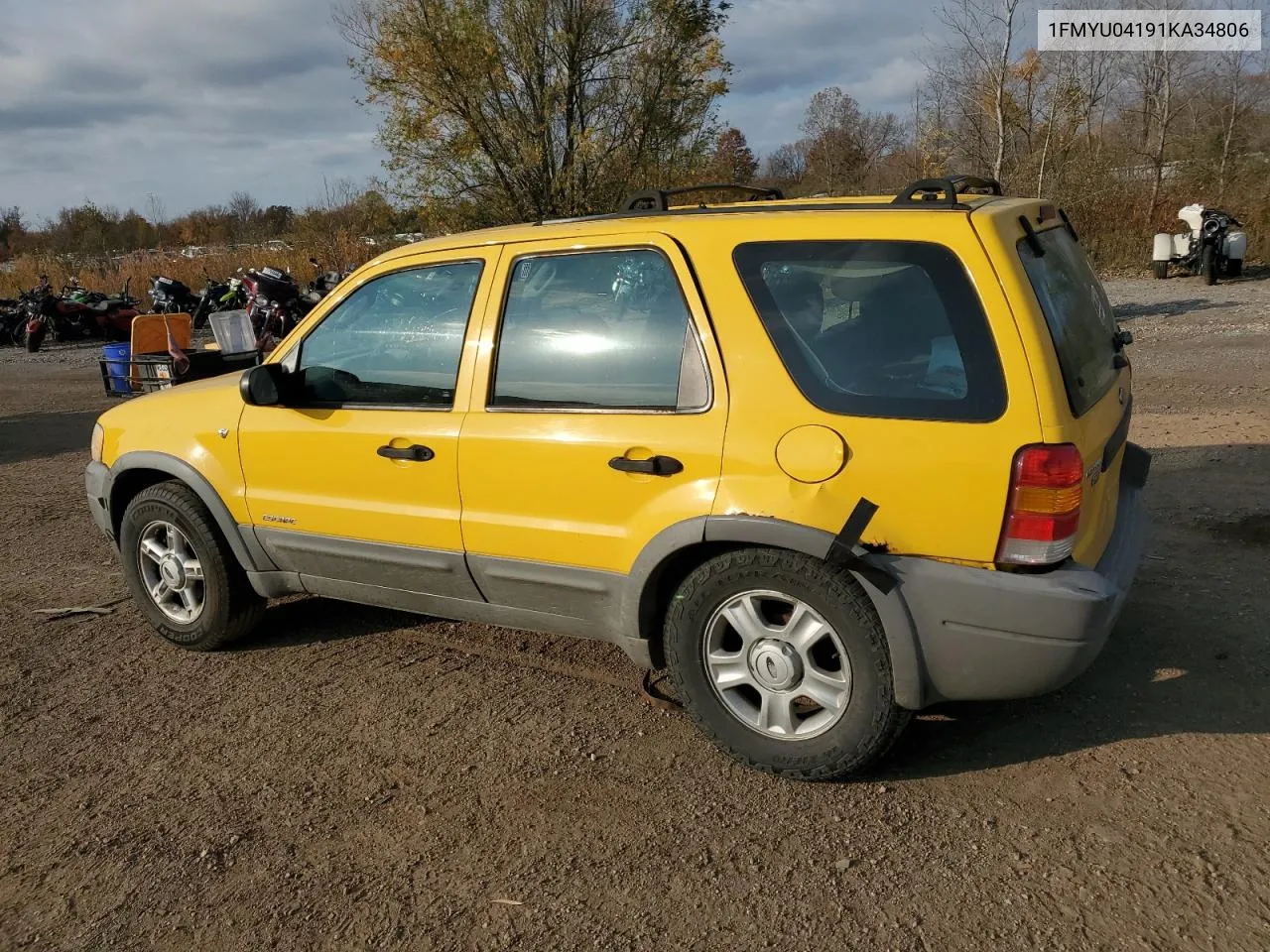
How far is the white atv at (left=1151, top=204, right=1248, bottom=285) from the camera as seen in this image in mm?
19047

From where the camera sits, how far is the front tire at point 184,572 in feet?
14.3

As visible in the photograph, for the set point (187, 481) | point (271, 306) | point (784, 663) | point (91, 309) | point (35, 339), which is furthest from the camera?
point (91, 309)

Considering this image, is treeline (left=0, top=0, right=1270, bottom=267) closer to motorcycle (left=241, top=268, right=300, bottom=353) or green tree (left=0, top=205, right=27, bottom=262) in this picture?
motorcycle (left=241, top=268, right=300, bottom=353)

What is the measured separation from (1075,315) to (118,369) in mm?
8312

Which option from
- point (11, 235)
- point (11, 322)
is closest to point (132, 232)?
point (11, 235)

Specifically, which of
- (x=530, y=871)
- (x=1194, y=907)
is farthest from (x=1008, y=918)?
(x=530, y=871)

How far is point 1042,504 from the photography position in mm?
2709

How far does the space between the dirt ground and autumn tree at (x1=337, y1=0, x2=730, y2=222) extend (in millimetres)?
11219

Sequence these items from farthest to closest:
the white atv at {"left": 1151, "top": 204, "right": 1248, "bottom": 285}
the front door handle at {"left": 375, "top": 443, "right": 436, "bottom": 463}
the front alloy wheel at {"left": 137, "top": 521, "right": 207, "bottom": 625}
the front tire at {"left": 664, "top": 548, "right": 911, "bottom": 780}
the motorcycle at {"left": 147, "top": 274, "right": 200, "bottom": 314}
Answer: the motorcycle at {"left": 147, "top": 274, "right": 200, "bottom": 314} → the white atv at {"left": 1151, "top": 204, "right": 1248, "bottom": 285} → the front alloy wheel at {"left": 137, "top": 521, "right": 207, "bottom": 625} → the front door handle at {"left": 375, "top": 443, "right": 436, "bottom": 463} → the front tire at {"left": 664, "top": 548, "right": 911, "bottom": 780}

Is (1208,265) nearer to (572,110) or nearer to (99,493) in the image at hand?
(572,110)

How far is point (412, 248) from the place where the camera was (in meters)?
3.92

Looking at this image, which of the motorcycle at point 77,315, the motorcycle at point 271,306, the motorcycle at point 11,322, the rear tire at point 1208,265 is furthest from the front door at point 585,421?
the motorcycle at point 11,322

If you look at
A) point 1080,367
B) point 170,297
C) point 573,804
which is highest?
point 170,297

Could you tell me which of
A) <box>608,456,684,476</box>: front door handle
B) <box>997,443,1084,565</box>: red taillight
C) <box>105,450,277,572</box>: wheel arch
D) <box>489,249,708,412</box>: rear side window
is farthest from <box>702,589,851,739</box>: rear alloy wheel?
<box>105,450,277,572</box>: wheel arch
